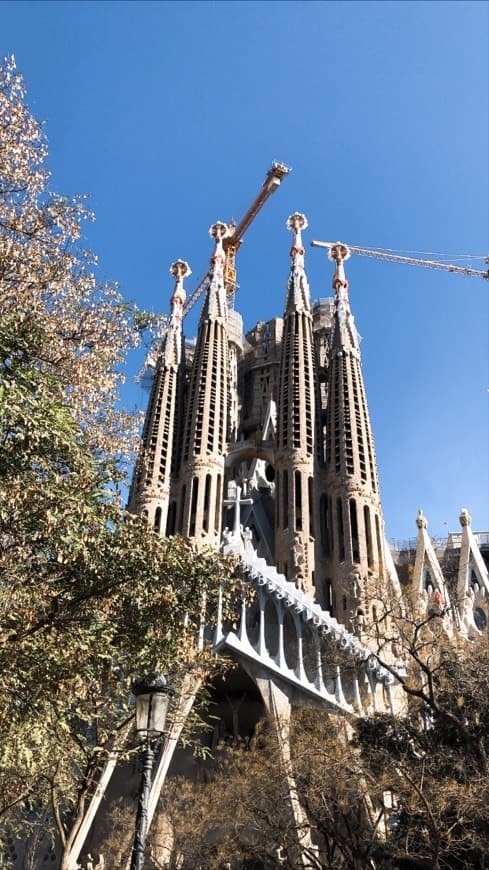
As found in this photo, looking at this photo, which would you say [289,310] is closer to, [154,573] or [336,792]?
[336,792]

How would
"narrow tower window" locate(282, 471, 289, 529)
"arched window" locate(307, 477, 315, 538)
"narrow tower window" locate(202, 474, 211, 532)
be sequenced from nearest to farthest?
"arched window" locate(307, 477, 315, 538), "narrow tower window" locate(282, 471, 289, 529), "narrow tower window" locate(202, 474, 211, 532)

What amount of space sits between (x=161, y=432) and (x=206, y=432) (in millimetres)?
2302

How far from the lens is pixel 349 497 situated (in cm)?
2994

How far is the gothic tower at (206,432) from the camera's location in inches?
1205

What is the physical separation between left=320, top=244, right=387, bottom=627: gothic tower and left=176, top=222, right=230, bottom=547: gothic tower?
468cm

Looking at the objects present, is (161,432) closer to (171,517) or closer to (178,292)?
(171,517)

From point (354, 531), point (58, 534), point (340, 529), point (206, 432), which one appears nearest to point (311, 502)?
point (340, 529)

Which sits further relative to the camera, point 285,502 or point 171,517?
point 171,517

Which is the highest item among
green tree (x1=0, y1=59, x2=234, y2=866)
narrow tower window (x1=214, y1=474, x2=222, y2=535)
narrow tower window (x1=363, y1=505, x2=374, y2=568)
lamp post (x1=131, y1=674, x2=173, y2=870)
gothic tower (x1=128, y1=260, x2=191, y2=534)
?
gothic tower (x1=128, y1=260, x2=191, y2=534)

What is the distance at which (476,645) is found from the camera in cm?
1677

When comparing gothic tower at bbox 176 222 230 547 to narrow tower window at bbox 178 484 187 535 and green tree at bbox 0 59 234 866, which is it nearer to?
narrow tower window at bbox 178 484 187 535

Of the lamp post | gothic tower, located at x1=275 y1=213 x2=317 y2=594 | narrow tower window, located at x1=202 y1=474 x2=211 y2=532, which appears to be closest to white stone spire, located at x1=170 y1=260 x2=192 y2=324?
gothic tower, located at x1=275 y1=213 x2=317 y2=594

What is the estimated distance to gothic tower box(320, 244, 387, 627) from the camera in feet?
91.5

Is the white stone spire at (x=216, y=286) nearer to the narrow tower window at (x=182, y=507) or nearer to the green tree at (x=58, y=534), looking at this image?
the narrow tower window at (x=182, y=507)
